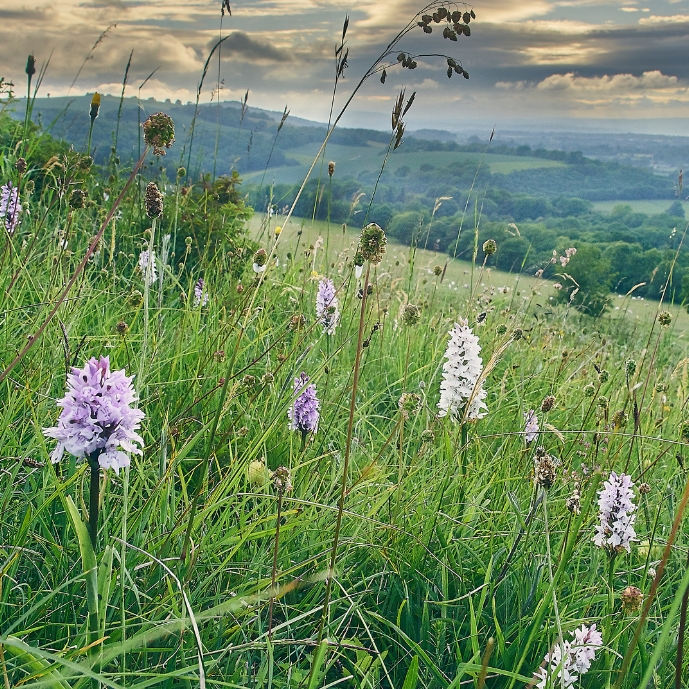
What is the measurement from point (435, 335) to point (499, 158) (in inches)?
2675

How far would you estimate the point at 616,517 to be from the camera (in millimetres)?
1704

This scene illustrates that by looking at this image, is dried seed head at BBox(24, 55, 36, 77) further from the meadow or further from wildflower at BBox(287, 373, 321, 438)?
wildflower at BBox(287, 373, 321, 438)

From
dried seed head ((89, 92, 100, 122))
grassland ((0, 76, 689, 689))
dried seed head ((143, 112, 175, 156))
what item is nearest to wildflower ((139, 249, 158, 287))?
grassland ((0, 76, 689, 689))

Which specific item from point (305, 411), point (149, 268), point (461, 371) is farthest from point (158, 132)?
point (461, 371)

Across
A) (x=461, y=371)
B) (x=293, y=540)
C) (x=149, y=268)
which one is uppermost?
(x=149, y=268)

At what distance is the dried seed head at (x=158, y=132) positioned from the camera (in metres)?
1.20

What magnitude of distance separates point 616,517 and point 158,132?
1492mm

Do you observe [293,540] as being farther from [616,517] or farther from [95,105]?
[95,105]

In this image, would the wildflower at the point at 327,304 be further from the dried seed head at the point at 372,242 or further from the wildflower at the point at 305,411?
the dried seed head at the point at 372,242

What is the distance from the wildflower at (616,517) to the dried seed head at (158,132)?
1.37m

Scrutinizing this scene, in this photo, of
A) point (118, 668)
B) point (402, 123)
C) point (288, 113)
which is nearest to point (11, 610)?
point (118, 668)

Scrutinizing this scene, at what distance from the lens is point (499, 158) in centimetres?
6712

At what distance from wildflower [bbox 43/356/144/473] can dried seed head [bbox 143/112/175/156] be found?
0.43 meters

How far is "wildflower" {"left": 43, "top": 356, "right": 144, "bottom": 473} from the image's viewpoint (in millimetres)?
1080
